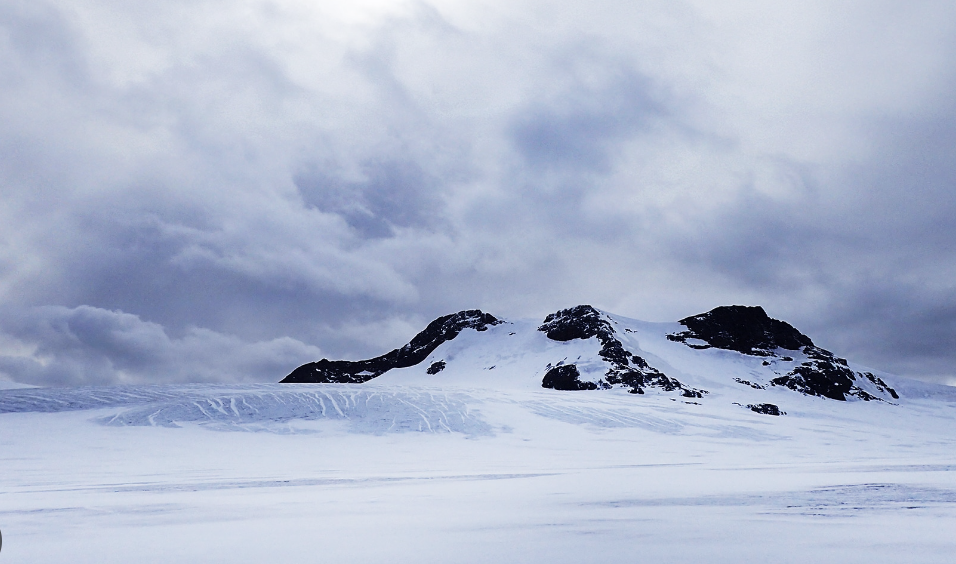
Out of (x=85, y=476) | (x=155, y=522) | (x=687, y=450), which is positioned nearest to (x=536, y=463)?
(x=687, y=450)

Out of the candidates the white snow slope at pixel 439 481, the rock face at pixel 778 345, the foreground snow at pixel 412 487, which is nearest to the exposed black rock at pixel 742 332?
the rock face at pixel 778 345

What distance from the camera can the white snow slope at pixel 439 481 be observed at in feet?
28.5

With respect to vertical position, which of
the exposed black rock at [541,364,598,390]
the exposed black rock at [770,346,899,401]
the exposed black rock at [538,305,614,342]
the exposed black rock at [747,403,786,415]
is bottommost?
the exposed black rock at [747,403,786,415]

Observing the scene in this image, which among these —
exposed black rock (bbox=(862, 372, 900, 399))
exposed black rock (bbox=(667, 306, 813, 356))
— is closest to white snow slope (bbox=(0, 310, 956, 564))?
exposed black rock (bbox=(862, 372, 900, 399))

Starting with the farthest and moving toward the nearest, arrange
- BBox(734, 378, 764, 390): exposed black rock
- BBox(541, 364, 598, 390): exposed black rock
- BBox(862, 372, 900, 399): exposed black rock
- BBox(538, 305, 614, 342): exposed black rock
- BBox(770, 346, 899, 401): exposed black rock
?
BBox(538, 305, 614, 342): exposed black rock
BBox(862, 372, 900, 399): exposed black rock
BBox(770, 346, 899, 401): exposed black rock
BBox(734, 378, 764, 390): exposed black rock
BBox(541, 364, 598, 390): exposed black rock

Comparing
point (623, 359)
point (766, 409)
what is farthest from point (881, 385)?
point (766, 409)

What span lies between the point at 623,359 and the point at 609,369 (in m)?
4.67

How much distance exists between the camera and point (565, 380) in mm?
101062

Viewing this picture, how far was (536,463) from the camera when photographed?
29844 millimetres

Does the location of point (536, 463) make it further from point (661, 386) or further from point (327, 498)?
point (661, 386)

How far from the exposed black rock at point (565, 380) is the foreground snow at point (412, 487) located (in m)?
47.4

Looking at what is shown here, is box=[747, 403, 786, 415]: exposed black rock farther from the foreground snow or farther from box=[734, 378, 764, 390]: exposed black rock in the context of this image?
box=[734, 378, 764, 390]: exposed black rock

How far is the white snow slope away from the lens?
8695 millimetres

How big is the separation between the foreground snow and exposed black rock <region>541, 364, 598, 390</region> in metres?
47.4
